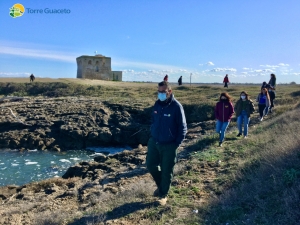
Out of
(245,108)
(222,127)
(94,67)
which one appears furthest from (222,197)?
(94,67)

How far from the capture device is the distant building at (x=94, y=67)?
5566 cm

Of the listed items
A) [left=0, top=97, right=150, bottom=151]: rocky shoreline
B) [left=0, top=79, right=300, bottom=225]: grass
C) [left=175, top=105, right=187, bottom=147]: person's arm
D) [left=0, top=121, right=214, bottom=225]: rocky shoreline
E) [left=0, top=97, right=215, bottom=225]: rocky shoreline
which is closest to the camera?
[left=0, top=79, right=300, bottom=225]: grass

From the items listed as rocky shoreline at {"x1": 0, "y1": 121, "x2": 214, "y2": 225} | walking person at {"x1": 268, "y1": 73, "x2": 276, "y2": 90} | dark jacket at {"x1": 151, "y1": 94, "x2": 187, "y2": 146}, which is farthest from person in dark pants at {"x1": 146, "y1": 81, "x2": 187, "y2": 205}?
walking person at {"x1": 268, "y1": 73, "x2": 276, "y2": 90}

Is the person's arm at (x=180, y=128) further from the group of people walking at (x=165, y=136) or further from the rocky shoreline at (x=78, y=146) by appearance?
the rocky shoreline at (x=78, y=146)

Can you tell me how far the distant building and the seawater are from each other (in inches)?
1465

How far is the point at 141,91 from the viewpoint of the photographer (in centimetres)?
3506

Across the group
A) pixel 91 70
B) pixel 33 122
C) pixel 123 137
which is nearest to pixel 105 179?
pixel 123 137

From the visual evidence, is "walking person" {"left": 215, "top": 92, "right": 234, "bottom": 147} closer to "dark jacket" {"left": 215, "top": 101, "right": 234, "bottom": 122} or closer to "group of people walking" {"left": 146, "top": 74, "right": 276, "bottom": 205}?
"dark jacket" {"left": 215, "top": 101, "right": 234, "bottom": 122}

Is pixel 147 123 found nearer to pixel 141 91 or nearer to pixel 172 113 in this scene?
pixel 141 91

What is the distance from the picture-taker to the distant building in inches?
2191

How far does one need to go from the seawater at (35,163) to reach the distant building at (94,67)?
1465 inches

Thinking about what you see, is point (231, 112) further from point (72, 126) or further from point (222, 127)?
point (72, 126)

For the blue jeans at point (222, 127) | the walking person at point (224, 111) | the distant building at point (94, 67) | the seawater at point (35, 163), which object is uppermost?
the distant building at point (94, 67)

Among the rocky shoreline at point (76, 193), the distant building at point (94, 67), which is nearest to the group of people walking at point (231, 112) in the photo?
the rocky shoreline at point (76, 193)
